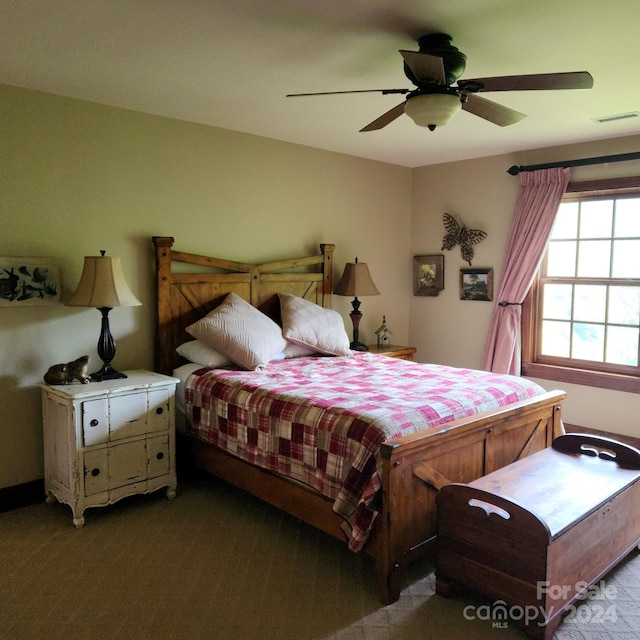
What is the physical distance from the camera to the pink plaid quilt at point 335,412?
2.37 metres

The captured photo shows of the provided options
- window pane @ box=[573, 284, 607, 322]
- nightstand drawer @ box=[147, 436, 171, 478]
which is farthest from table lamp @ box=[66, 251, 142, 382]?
window pane @ box=[573, 284, 607, 322]

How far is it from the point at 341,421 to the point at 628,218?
3.04m

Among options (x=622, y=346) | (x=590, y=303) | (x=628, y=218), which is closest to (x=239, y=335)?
(x=590, y=303)

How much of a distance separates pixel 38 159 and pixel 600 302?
4.05 metres

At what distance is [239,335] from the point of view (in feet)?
11.8

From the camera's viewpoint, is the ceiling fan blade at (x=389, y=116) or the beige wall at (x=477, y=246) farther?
the beige wall at (x=477, y=246)

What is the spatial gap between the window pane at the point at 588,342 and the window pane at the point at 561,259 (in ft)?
1.45

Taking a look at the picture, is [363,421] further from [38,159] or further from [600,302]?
[600,302]

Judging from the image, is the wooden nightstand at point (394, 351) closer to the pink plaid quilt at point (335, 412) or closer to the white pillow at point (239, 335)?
the pink plaid quilt at point (335, 412)

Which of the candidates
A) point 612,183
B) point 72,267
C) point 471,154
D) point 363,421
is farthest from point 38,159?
point 612,183

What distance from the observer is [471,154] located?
4.84m

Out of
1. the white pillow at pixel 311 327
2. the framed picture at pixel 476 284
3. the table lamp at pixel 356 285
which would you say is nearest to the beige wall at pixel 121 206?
the table lamp at pixel 356 285

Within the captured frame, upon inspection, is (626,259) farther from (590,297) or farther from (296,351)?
(296,351)

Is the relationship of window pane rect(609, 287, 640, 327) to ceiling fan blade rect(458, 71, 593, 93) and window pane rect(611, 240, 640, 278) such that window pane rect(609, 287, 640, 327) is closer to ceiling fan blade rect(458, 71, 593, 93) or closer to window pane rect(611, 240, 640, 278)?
window pane rect(611, 240, 640, 278)
